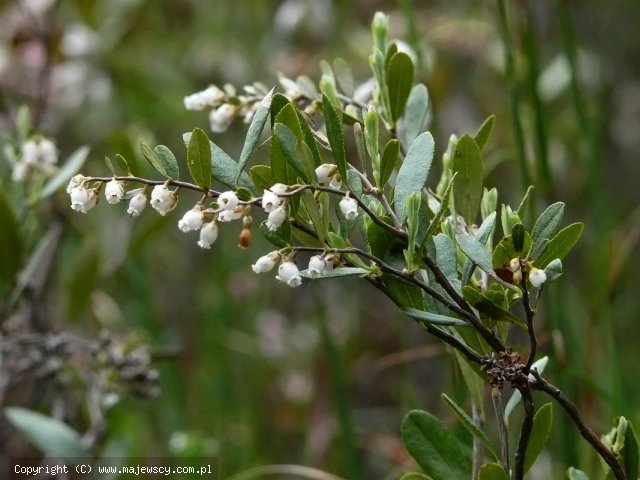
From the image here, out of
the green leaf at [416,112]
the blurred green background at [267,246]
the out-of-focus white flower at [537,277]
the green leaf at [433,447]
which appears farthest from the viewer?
the blurred green background at [267,246]

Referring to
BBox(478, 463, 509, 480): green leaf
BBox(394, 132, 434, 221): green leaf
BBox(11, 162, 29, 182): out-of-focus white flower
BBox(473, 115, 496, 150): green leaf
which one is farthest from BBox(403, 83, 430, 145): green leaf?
BBox(11, 162, 29, 182): out-of-focus white flower

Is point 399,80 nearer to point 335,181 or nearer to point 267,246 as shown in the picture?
point 335,181

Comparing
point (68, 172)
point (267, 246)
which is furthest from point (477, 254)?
point (267, 246)

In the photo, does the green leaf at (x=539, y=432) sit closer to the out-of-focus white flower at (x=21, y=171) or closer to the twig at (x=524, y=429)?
the twig at (x=524, y=429)

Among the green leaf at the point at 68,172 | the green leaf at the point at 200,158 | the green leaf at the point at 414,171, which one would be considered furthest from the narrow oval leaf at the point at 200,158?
the green leaf at the point at 68,172

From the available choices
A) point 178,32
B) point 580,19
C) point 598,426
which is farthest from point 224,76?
point 580,19

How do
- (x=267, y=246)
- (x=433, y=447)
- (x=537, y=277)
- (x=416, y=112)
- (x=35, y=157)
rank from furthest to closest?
1. (x=267, y=246)
2. (x=35, y=157)
3. (x=416, y=112)
4. (x=433, y=447)
5. (x=537, y=277)

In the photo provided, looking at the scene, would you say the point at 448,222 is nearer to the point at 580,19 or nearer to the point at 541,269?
the point at 541,269
